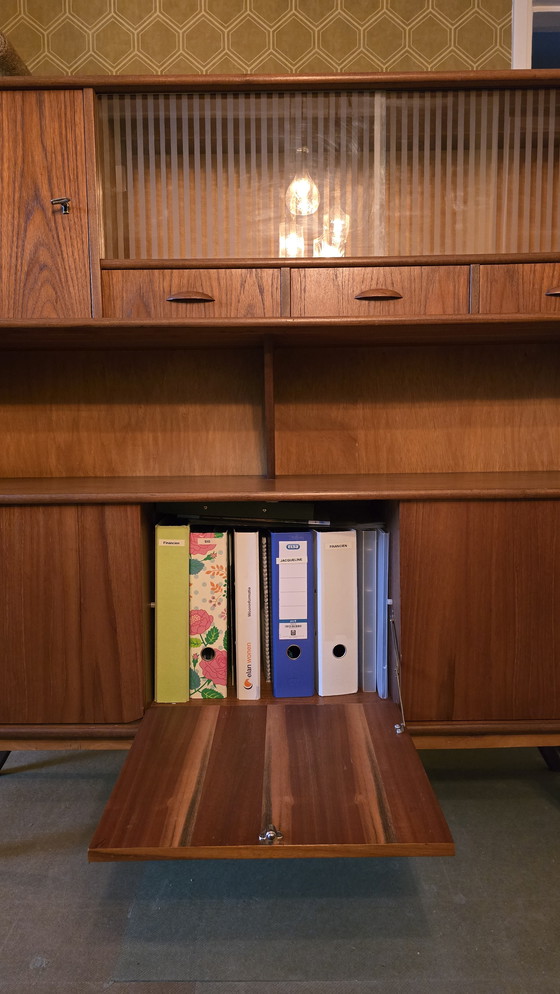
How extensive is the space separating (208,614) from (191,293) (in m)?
0.69

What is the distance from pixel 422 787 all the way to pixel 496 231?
1128 mm

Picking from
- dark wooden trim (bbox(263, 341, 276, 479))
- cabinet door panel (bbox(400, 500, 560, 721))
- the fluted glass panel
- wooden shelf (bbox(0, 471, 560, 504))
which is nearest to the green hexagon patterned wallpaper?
the fluted glass panel

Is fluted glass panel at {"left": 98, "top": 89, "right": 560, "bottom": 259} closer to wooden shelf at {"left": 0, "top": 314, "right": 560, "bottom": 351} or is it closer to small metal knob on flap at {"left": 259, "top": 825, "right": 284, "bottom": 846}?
wooden shelf at {"left": 0, "top": 314, "right": 560, "bottom": 351}

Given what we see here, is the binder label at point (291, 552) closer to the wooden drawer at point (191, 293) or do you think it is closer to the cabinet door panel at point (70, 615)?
the cabinet door panel at point (70, 615)

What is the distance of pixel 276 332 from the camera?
55.3 inches

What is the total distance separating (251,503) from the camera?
1.42 m

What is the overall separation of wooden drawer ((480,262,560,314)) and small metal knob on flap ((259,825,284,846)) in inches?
43.2

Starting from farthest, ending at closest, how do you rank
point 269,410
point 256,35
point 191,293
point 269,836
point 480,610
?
point 256,35 → point 269,410 → point 191,293 → point 480,610 → point 269,836

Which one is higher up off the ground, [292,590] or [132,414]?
[132,414]

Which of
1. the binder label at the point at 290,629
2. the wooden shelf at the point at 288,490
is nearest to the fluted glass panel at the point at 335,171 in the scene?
the wooden shelf at the point at 288,490

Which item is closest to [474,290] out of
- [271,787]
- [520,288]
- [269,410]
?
[520,288]

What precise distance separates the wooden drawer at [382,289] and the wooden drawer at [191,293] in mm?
68

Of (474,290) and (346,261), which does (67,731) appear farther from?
(474,290)

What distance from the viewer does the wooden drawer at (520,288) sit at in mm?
1402
